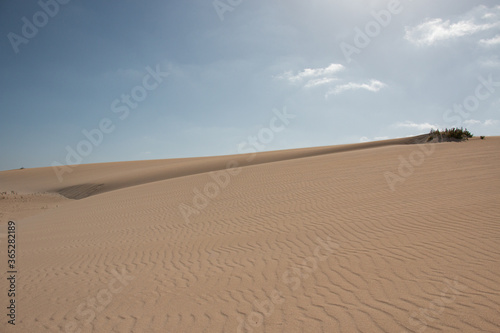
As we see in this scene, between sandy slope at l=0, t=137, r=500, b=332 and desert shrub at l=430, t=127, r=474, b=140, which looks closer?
sandy slope at l=0, t=137, r=500, b=332

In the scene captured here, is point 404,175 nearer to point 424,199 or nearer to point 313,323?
point 424,199

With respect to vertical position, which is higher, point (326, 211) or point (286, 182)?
point (286, 182)

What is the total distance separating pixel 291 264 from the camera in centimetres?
558

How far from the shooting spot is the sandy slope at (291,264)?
3.90 metres

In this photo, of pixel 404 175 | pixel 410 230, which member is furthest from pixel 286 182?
pixel 410 230

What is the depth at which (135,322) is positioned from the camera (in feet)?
13.9

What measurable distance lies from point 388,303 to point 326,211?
197 inches

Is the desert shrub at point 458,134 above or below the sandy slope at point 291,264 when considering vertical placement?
above

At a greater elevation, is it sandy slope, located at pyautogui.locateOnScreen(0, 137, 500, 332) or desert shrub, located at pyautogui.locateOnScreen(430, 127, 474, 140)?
desert shrub, located at pyautogui.locateOnScreen(430, 127, 474, 140)

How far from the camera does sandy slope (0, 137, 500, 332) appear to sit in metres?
3.90

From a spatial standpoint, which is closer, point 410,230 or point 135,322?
point 135,322

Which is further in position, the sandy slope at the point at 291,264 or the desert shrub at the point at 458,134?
the desert shrub at the point at 458,134

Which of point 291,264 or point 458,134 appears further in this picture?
point 458,134

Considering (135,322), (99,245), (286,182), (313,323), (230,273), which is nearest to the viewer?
(313,323)
